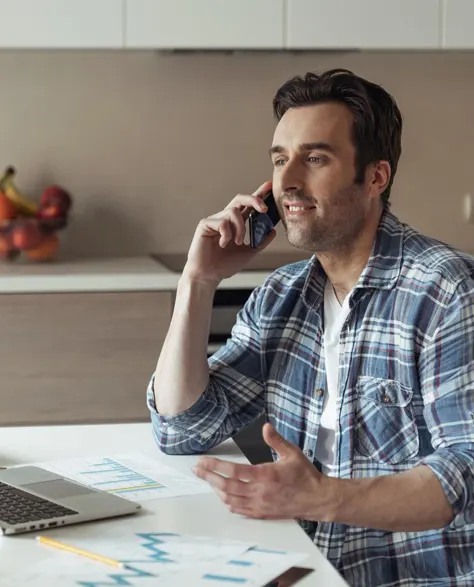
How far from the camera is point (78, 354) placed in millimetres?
3014

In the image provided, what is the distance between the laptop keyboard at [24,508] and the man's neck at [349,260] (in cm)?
69

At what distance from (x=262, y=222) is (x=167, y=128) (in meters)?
1.76

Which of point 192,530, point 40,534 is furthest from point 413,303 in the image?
point 40,534

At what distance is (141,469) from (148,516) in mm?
238

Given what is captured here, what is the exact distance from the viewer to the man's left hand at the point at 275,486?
1.31m

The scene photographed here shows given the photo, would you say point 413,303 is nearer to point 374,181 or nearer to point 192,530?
point 374,181

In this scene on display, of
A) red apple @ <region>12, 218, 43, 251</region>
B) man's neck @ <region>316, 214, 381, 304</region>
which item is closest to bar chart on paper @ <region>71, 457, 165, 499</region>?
man's neck @ <region>316, 214, 381, 304</region>

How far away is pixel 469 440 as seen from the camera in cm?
145

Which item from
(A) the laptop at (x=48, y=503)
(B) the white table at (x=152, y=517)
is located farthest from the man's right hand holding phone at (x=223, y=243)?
(A) the laptop at (x=48, y=503)

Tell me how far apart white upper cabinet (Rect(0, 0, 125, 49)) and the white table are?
1.67m

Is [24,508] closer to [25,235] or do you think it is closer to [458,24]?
[25,235]

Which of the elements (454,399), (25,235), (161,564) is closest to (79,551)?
(161,564)

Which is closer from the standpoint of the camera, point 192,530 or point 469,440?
point 192,530

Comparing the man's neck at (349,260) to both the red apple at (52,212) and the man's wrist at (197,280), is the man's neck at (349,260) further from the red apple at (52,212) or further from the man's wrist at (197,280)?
the red apple at (52,212)
